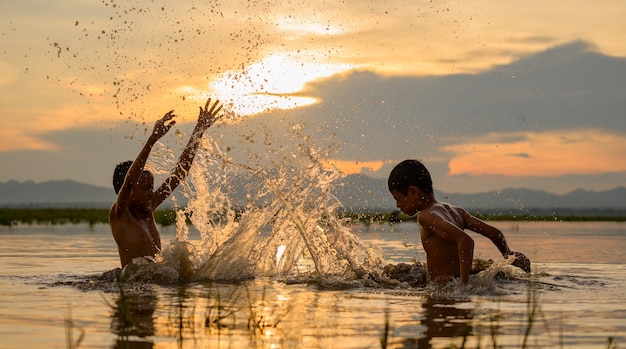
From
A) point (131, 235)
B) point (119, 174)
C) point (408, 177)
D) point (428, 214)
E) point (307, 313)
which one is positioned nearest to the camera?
point (307, 313)

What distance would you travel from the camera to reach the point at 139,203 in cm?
1036

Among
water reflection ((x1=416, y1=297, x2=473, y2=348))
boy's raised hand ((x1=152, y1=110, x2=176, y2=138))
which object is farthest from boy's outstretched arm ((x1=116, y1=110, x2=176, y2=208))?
water reflection ((x1=416, y1=297, x2=473, y2=348))

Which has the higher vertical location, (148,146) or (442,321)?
(148,146)

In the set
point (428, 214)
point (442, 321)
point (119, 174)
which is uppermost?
point (119, 174)

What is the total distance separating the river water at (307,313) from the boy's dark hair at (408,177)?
1.05 meters

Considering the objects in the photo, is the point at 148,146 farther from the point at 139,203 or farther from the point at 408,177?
the point at 408,177

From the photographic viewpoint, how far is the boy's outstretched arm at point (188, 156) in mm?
10281

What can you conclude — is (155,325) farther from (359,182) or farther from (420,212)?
(359,182)

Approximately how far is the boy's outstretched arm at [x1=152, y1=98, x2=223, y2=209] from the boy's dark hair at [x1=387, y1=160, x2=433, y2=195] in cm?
255

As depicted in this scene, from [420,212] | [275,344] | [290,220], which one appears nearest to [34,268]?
[290,220]

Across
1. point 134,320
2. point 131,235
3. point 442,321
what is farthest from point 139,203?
point 442,321

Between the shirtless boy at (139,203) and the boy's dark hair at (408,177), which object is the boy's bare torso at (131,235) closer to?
the shirtless boy at (139,203)

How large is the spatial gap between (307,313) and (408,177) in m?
2.52

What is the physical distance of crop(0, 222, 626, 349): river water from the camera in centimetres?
543
